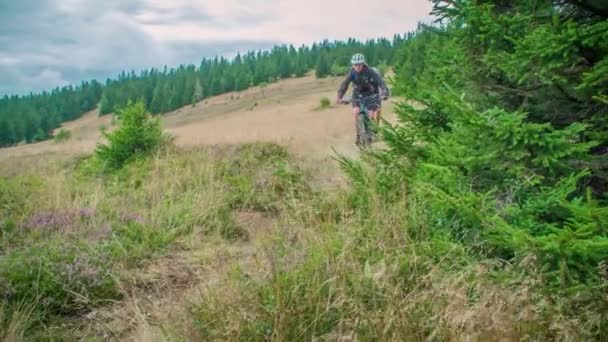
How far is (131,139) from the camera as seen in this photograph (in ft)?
38.1

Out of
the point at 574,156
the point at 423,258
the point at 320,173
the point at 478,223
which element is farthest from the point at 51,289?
the point at 320,173

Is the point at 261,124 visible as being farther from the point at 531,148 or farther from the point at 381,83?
the point at 531,148

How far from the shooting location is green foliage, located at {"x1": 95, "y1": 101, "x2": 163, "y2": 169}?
37.6ft

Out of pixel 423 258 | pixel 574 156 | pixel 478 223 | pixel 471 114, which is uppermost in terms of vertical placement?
pixel 471 114

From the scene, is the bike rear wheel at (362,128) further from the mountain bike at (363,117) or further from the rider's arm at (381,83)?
the rider's arm at (381,83)

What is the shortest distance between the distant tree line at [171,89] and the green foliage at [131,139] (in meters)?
91.6

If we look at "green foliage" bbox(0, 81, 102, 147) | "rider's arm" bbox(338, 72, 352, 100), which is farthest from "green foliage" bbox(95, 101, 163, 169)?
"green foliage" bbox(0, 81, 102, 147)

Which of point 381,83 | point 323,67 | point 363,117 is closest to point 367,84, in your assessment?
point 381,83

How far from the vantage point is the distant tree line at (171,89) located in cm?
10938

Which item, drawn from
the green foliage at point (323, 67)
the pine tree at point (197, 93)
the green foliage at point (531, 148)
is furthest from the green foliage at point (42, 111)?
the green foliage at point (531, 148)

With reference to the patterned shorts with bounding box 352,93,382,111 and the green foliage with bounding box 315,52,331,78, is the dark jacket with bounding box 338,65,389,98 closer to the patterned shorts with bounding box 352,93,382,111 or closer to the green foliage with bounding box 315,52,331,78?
the patterned shorts with bounding box 352,93,382,111

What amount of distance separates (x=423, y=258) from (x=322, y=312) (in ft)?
3.08

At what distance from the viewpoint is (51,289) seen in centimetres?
398

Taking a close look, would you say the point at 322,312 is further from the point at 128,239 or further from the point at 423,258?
the point at 128,239
